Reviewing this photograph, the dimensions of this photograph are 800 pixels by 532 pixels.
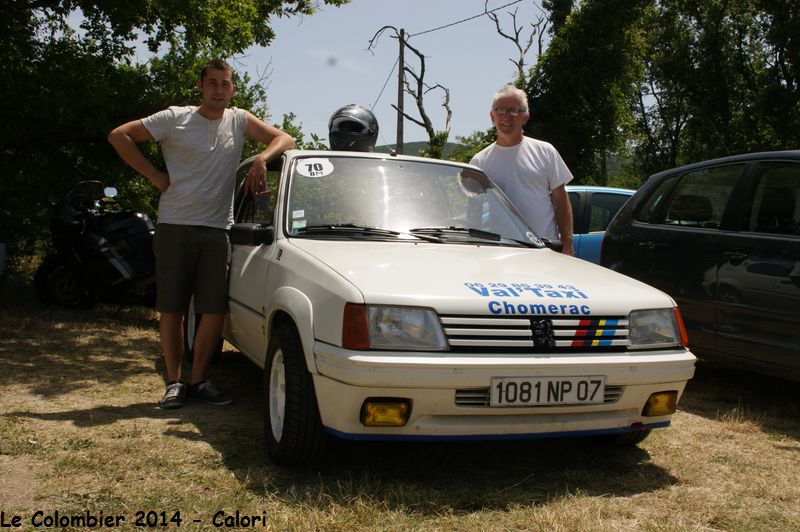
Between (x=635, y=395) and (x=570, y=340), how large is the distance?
1.40 ft

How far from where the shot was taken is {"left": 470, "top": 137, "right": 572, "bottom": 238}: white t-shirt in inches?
206

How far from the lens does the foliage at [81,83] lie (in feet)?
31.8

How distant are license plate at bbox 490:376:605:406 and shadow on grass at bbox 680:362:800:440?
71.9 inches

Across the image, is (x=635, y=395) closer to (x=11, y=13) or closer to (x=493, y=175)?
(x=493, y=175)

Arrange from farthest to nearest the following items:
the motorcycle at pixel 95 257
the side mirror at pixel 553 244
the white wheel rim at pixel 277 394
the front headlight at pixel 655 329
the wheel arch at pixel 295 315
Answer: the motorcycle at pixel 95 257 < the side mirror at pixel 553 244 < the white wheel rim at pixel 277 394 < the front headlight at pixel 655 329 < the wheel arch at pixel 295 315

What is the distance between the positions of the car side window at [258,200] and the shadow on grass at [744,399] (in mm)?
2883

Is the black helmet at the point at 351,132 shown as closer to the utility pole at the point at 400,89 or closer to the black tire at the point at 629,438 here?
the black tire at the point at 629,438

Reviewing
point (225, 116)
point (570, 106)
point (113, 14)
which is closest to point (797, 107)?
point (570, 106)

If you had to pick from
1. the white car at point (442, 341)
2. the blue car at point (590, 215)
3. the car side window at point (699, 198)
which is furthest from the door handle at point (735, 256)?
the blue car at point (590, 215)

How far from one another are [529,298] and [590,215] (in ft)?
21.3

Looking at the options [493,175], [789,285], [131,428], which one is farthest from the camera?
[493,175]

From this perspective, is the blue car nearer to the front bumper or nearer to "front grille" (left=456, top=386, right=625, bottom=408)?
the front bumper

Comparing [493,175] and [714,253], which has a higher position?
[493,175]

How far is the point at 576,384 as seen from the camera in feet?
10.9
